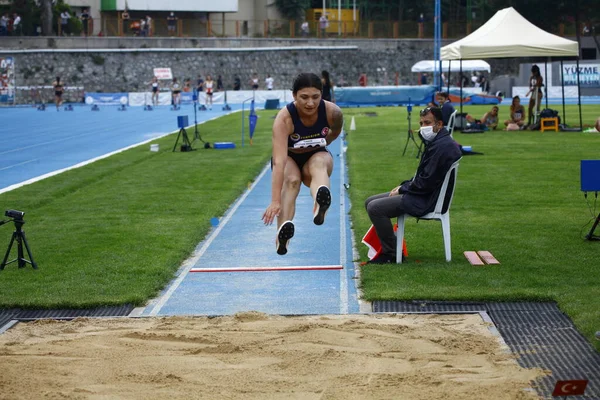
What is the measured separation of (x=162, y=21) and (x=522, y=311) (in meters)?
67.5

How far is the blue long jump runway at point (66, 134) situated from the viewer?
24.3 m

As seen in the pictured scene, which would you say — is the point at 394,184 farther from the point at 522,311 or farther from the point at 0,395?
the point at 0,395

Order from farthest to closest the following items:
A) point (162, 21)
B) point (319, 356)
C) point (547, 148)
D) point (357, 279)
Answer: point (162, 21)
point (547, 148)
point (357, 279)
point (319, 356)

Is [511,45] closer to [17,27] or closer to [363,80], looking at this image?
[363,80]

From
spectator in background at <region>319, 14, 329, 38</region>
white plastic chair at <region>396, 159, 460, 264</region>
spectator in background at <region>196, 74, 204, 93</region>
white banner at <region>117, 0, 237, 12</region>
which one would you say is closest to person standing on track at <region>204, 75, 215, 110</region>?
spectator in background at <region>196, 74, 204, 93</region>

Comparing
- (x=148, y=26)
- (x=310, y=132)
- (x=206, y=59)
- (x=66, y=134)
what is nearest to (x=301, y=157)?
(x=310, y=132)

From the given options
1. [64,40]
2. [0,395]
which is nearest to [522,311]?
[0,395]

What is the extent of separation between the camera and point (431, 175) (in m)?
10.2

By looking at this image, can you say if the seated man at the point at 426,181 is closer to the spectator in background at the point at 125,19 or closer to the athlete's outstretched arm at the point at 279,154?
the athlete's outstretched arm at the point at 279,154

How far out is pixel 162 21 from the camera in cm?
7325

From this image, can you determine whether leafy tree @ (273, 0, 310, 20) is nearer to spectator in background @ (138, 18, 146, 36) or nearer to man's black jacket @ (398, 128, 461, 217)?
spectator in background @ (138, 18, 146, 36)

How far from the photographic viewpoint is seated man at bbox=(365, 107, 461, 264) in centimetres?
1020

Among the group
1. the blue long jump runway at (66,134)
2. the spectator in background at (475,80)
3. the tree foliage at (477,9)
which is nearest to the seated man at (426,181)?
the blue long jump runway at (66,134)

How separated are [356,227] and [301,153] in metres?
4.76
